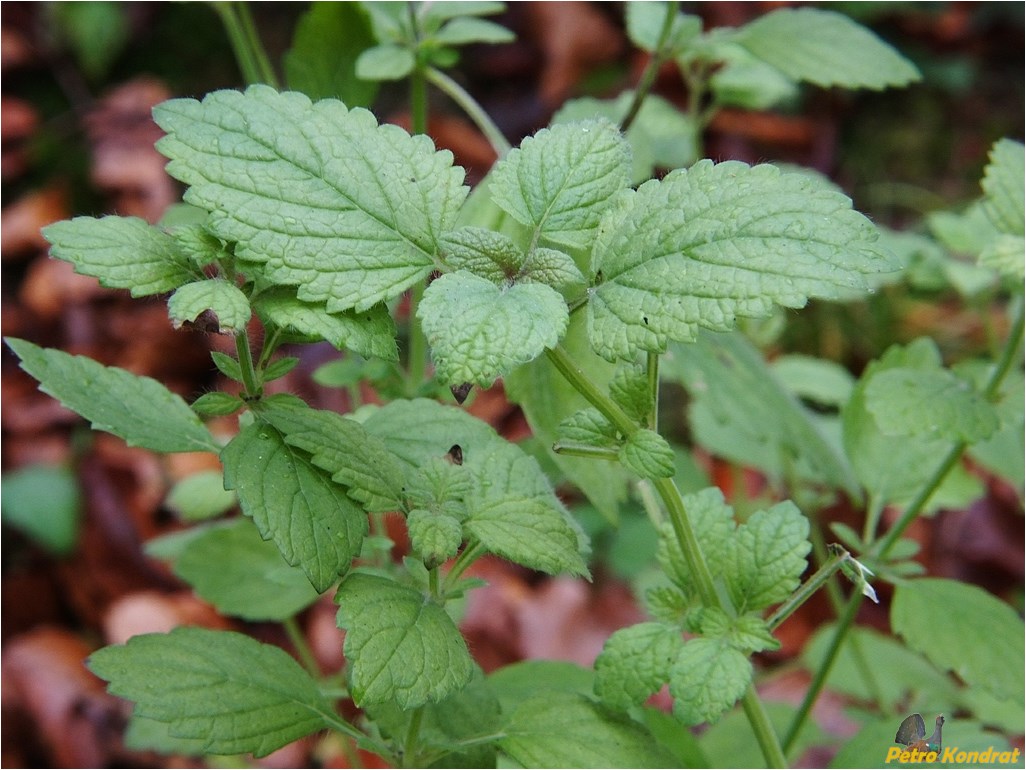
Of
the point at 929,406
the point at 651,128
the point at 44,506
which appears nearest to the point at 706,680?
the point at 929,406

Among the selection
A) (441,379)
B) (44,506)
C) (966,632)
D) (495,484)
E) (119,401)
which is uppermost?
(441,379)

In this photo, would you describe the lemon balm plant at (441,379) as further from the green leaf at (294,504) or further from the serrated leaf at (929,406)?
the serrated leaf at (929,406)

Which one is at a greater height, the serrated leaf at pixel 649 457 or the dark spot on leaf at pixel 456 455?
the serrated leaf at pixel 649 457

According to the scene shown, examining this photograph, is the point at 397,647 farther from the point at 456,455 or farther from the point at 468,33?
the point at 468,33

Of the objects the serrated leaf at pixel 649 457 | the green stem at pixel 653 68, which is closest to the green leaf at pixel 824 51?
the green stem at pixel 653 68

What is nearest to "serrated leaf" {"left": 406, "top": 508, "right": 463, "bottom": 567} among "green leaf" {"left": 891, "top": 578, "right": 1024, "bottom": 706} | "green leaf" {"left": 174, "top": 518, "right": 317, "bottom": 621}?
"green leaf" {"left": 174, "top": 518, "right": 317, "bottom": 621}

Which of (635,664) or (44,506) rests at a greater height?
(635,664)

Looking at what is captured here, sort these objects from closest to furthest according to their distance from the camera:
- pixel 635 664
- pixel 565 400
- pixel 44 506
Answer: pixel 635 664
pixel 565 400
pixel 44 506
